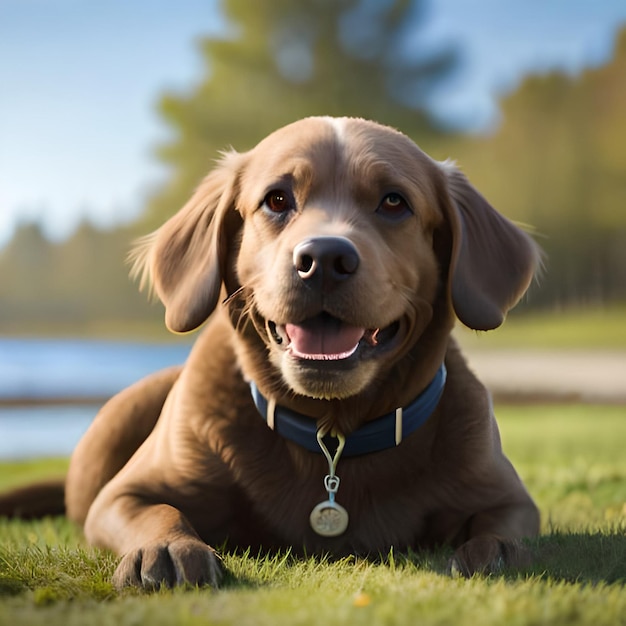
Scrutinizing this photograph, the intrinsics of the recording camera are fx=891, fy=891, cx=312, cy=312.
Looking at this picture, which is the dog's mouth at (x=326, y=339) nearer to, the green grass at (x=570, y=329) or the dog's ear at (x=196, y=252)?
the dog's ear at (x=196, y=252)

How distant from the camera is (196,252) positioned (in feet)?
12.5

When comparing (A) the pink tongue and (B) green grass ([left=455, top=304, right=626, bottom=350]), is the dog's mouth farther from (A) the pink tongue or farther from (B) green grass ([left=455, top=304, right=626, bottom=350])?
(B) green grass ([left=455, top=304, right=626, bottom=350])

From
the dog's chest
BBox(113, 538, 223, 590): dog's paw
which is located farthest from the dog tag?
BBox(113, 538, 223, 590): dog's paw

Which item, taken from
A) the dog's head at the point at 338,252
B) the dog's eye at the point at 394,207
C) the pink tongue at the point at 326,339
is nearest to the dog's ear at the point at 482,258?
the dog's head at the point at 338,252

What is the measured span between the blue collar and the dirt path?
11822 millimetres

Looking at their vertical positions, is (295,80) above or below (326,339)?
above

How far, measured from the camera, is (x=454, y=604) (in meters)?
2.46

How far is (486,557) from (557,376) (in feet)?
45.6

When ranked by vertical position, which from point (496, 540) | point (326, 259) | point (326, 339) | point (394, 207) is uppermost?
point (394, 207)

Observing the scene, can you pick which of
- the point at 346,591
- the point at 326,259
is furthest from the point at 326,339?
the point at 346,591

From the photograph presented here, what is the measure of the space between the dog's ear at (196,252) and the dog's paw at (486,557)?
1.39 meters

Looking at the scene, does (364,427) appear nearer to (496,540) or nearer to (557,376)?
(496,540)

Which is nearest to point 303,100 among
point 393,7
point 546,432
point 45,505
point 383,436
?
point 393,7

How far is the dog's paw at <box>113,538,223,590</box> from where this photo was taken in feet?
9.23
